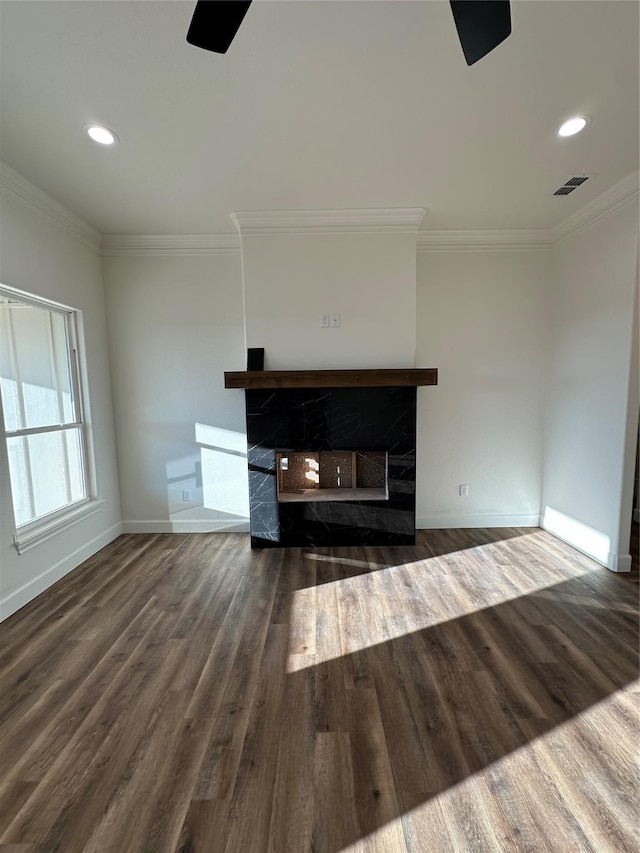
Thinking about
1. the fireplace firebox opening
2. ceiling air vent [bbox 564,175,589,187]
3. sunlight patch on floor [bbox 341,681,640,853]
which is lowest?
sunlight patch on floor [bbox 341,681,640,853]

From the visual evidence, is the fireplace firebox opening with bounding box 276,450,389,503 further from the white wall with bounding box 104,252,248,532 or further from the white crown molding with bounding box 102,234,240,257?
the white crown molding with bounding box 102,234,240,257

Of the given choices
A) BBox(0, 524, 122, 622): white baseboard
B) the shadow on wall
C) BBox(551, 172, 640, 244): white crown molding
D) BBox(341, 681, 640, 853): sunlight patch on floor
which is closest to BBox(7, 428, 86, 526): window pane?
BBox(0, 524, 122, 622): white baseboard

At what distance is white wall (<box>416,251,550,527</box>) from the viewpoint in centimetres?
352

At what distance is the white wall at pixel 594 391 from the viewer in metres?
2.68

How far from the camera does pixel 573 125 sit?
2.02 m

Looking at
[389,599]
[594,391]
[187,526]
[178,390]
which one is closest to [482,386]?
[594,391]

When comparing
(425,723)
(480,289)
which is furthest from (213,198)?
(425,723)

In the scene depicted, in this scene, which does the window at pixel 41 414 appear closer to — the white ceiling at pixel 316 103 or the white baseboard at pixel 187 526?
the white baseboard at pixel 187 526

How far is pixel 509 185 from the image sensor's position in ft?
8.63

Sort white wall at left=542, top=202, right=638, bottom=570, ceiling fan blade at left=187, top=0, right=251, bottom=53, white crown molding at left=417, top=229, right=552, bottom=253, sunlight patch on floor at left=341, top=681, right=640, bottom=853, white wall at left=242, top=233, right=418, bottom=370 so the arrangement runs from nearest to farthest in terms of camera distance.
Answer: ceiling fan blade at left=187, top=0, right=251, bottom=53 < sunlight patch on floor at left=341, top=681, right=640, bottom=853 < white wall at left=542, top=202, right=638, bottom=570 < white wall at left=242, top=233, right=418, bottom=370 < white crown molding at left=417, top=229, right=552, bottom=253

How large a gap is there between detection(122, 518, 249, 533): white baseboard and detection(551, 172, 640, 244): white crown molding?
13.2ft

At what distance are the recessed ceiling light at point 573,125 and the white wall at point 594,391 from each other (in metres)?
0.95

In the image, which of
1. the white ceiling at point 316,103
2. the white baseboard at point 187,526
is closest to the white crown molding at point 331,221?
the white ceiling at point 316,103

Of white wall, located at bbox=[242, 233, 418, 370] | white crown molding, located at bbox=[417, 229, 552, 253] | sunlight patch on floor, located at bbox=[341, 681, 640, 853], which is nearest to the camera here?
sunlight patch on floor, located at bbox=[341, 681, 640, 853]
